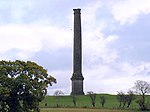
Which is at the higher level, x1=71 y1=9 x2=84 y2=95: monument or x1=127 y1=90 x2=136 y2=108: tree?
x1=71 y1=9 x2=84 y2=95: monument

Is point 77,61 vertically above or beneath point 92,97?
above

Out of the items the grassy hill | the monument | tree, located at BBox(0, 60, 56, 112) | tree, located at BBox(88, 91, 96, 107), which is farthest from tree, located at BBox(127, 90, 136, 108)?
tree, located at BBox(0, 60, 56, 112)

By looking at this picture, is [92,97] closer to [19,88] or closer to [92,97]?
[92,97]

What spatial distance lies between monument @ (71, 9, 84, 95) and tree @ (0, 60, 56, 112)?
56.1m

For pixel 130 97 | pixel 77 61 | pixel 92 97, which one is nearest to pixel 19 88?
pixel 130 97

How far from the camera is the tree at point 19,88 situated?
66125mm

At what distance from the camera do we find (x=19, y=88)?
218 ft

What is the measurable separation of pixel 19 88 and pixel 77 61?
193ft

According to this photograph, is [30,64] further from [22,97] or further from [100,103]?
[100,103]

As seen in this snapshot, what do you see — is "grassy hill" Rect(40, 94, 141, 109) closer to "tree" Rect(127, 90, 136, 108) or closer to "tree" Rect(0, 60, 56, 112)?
"tree" Rect(127, 90, 136, 108)

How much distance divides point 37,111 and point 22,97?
230cm

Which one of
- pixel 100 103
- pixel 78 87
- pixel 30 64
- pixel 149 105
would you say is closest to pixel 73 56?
pixel 78 87

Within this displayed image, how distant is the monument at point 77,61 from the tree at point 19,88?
5608 cm

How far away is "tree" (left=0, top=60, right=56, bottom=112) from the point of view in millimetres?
66125
